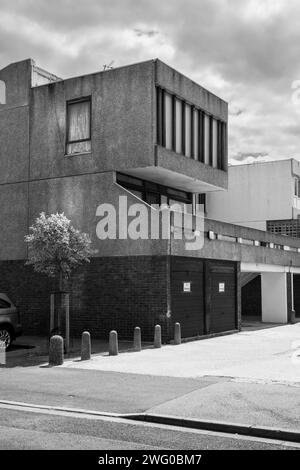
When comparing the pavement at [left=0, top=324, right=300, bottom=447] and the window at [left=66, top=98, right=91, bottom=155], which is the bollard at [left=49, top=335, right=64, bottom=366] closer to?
the pavement at [left=0, top=324, right=300, bottom=447]

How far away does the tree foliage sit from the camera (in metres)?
15.9

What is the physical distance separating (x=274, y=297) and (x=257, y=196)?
11.5m

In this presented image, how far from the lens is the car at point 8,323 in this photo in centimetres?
1606

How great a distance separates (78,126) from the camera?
20641 millimetres

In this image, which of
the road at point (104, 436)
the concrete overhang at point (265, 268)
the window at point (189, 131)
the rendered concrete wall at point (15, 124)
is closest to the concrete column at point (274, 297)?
the concrete overhang at point (265, 268)

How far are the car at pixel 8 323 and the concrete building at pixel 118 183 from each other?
11.8ft

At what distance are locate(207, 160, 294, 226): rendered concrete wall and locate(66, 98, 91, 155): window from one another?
20.1 m

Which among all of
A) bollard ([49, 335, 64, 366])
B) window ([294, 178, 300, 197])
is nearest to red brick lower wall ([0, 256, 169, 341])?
bollard ([49, 335, 64, 366])

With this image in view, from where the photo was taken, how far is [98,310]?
1945 centimetres

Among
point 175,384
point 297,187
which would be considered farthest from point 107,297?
point 297,187

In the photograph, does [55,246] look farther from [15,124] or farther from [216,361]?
[15,124]

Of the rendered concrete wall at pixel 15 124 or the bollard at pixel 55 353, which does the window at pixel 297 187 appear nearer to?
the rendered concrete wall at pixel 15 124
